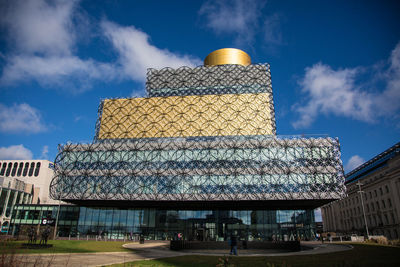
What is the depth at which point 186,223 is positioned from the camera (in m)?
→ 59.3

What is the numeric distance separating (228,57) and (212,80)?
1145 centimetres

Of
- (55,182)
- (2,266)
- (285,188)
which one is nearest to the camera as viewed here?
(2,266)

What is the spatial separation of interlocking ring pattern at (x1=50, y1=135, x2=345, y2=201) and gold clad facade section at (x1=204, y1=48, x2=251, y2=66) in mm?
35576

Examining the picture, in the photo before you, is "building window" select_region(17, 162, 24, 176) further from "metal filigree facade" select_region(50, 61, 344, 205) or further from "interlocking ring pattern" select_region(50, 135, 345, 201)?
"interlocking ring pattern" select_region(50, 135, 345, 201)

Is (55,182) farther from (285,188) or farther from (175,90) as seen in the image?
(285,188)

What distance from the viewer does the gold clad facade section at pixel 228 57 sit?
82.8 metres

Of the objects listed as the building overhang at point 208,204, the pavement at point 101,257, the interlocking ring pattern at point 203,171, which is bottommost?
the pavement at point 101,257

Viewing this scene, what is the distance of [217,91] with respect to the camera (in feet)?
248

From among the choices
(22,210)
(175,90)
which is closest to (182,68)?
(175,90)

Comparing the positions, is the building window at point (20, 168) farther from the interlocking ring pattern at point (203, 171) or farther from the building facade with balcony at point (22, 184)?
the interlocking ring pattern at point (203, 171)

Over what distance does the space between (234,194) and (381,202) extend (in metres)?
56.3

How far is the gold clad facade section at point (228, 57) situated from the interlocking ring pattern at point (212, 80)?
16.2ft

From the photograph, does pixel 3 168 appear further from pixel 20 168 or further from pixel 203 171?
pixel 203 171

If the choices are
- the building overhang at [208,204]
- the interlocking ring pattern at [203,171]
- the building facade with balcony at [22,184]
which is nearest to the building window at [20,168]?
the building facade with balcony at [22,184]
